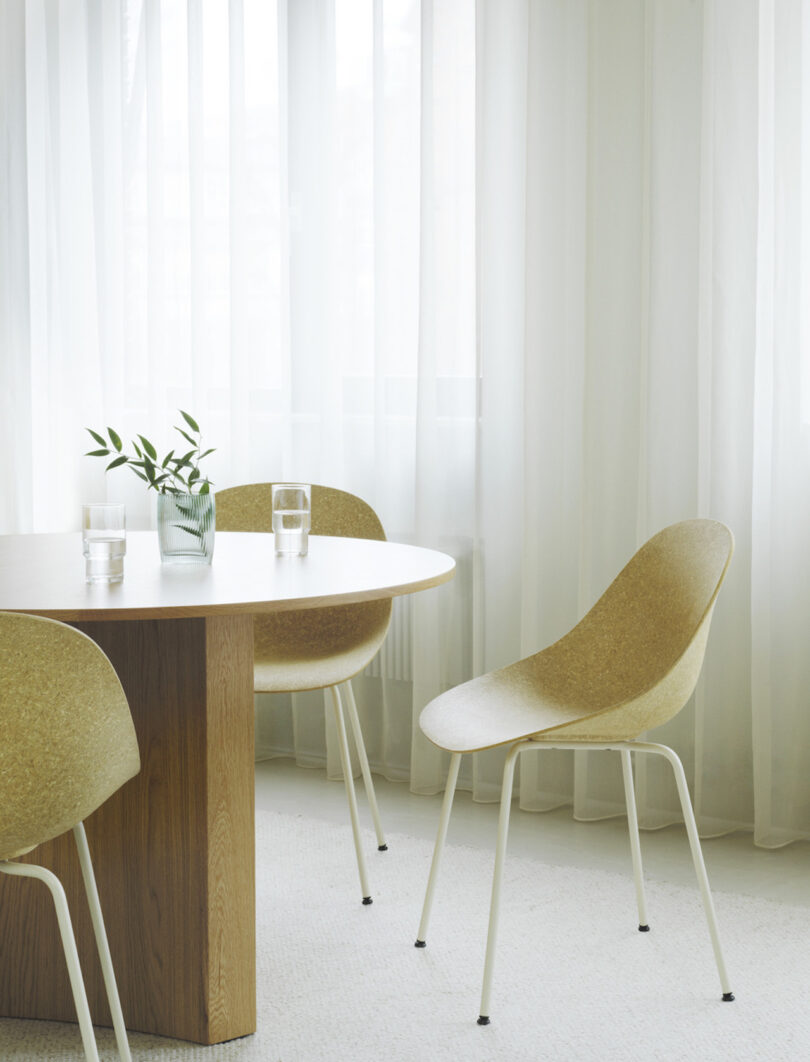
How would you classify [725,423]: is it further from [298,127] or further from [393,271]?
[298,127]

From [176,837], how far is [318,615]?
0.84 metres

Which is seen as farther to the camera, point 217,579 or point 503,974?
Result: point 503,974

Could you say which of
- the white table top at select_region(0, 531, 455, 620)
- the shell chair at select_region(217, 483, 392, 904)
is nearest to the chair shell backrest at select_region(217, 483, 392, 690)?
the shell chair at select_region(217, 483, 392, 904)

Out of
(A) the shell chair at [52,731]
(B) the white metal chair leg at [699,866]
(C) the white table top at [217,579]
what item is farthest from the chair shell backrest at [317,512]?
(A) the shell chair at [52,731]

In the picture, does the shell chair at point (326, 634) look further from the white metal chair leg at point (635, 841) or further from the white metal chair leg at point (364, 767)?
the white metal chair leg at point (635, 841)

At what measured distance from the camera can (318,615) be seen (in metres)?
2.59

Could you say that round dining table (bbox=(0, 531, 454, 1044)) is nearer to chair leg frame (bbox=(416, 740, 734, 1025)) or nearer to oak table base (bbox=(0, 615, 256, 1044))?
oak table base (bbox=(0, 615, 256, 1044))

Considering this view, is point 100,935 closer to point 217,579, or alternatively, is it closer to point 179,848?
point 179,848

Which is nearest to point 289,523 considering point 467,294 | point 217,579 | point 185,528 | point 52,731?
point 185,528

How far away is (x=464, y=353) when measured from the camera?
302 cm

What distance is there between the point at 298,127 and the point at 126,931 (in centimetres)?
222

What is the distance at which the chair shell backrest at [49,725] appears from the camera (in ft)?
4.23

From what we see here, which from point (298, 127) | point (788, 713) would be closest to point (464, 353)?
point (298, 127)

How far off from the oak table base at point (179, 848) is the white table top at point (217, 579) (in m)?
0.10
